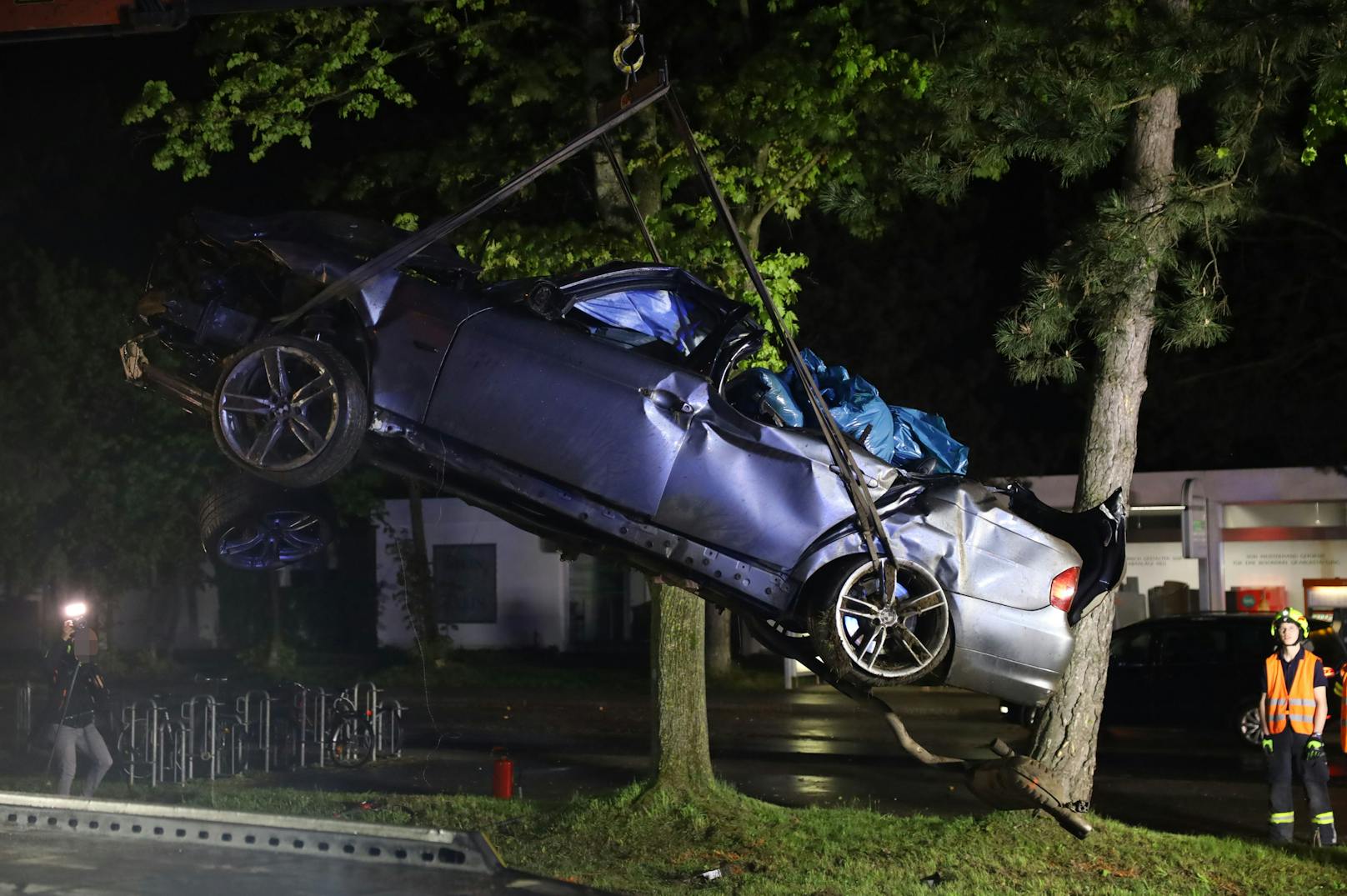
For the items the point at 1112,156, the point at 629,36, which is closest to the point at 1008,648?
the point at 629,36

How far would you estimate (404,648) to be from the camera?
1330 inches

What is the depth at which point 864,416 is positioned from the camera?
6156mm

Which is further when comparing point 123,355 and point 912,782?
point 912,782

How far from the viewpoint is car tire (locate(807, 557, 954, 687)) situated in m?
5.57

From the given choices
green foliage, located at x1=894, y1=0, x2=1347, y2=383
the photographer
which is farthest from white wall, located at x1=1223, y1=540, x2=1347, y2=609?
the photographer

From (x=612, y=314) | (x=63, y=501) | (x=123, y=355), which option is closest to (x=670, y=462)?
(x=612, y=314)

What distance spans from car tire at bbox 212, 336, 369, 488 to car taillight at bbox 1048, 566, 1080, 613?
291 centimetres

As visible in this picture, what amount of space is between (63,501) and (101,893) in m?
27.2

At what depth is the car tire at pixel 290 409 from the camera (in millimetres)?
5566

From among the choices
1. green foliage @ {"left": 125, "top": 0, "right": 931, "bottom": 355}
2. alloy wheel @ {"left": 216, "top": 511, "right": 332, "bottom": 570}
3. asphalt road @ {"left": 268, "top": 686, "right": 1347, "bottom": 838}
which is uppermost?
green foliage @ {"left": 125, "top": 0, "right": 931, "bottom": 355}

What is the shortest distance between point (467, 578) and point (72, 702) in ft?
71.6

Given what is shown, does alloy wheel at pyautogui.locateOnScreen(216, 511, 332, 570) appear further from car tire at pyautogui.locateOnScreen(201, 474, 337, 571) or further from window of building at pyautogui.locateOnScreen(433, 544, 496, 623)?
window of building at pyautogui.locateOnScreen(433, 544, 496, 623)

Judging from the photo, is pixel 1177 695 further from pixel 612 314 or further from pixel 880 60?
pixel 612 314

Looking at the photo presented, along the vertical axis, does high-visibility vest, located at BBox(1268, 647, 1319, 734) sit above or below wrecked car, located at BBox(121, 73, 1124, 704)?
below
